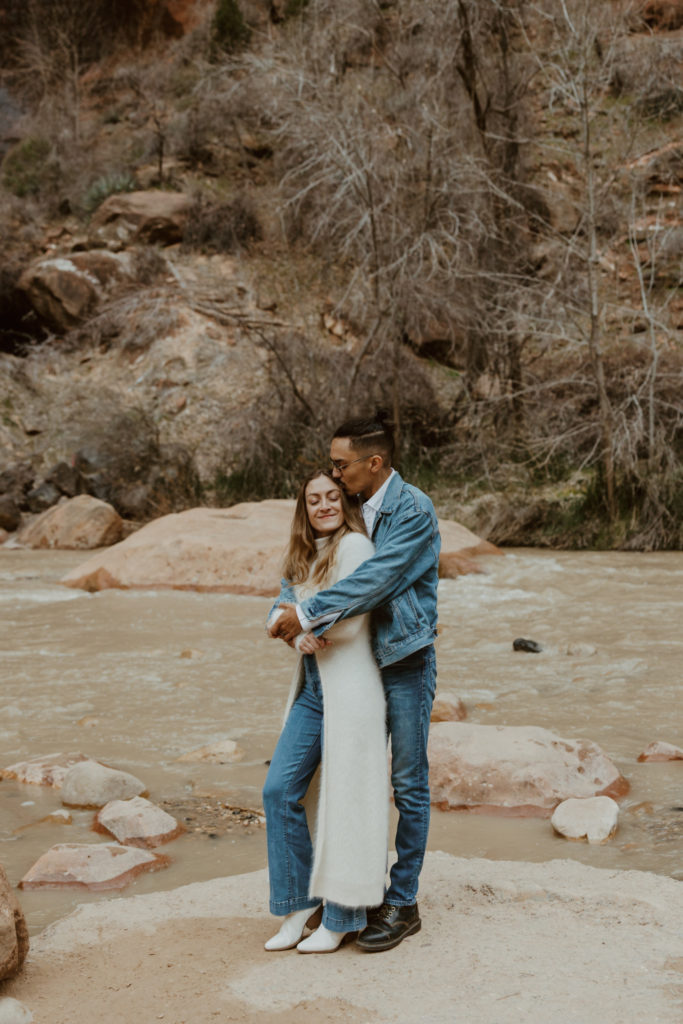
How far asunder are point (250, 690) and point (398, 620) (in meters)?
3.73

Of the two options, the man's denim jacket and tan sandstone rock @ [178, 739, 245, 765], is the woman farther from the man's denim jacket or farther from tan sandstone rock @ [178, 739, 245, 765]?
tan sandstone rock @ [178, 739, 245, 765]

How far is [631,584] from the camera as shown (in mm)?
10094

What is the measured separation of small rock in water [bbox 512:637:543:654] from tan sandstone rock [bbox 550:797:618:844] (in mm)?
3214

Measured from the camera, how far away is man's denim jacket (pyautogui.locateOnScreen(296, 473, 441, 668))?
2814 millimetres

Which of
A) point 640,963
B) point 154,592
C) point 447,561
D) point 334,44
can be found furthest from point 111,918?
point 334,44

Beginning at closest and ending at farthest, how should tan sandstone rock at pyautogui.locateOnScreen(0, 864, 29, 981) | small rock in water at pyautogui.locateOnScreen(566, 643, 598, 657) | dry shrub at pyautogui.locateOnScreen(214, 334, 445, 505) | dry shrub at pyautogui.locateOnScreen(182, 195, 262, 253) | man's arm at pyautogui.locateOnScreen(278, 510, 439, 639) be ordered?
tan sandstone rock at pyautogui.locateOnScreen(0, 864, 29, 981), man's arm at pyautogui.locateOnScreen(278, 510, 439, 639), small rock in water at pyautogui.locateOnScreen(566, 643, 598, 657), dry shrub at pyautogui.locateOnScreen(214, 334, 445, 505), dry shrub at pyautogui.locateOnScreen(182, 195, 262, 253)

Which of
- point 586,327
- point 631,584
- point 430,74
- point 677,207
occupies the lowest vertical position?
point 631,584

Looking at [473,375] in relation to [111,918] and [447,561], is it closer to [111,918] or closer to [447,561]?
[447,561]

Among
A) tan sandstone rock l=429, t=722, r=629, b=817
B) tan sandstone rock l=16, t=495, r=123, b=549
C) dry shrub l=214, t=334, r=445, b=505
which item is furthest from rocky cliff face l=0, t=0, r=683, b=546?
tan sandstone rock l=429, t=722, r=629, b=817

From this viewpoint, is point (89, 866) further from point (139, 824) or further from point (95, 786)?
point (95, 786)

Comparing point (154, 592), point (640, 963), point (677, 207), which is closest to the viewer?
point (640, 963)

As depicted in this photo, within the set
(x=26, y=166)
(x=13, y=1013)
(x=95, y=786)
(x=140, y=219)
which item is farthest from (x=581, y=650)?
(x=26, y=166)

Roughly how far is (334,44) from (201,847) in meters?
15.7

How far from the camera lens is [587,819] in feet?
13.1
